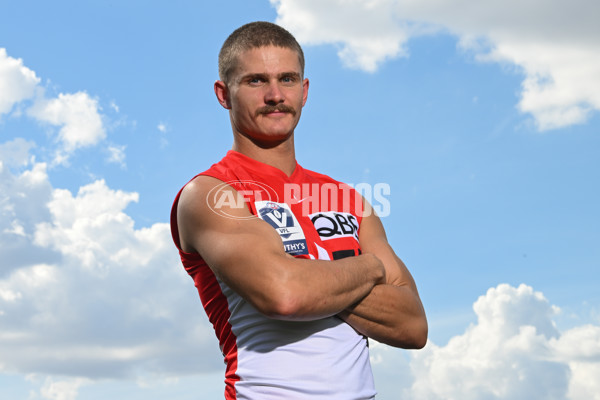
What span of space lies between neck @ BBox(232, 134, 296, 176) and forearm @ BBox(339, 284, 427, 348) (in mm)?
1240

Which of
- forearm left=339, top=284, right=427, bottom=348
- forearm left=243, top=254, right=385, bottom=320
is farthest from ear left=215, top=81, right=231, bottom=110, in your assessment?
forearm left=339, top=284, right=427, bottom=348

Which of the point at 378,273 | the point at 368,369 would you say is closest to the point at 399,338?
the point at 368,369

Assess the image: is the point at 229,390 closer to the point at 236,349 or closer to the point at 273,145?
the point at 236,349

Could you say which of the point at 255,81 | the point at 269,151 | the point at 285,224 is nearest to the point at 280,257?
the point at 285,224

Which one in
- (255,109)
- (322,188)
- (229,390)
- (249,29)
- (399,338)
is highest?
(249,29)

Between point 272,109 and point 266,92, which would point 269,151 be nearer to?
point 272,109

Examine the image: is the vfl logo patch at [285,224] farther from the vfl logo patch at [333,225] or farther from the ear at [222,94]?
the ear at [222,94]

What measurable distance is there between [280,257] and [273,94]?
4.45 feet

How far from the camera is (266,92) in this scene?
175 inches

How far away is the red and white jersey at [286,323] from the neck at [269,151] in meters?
0.06

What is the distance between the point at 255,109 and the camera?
446cm

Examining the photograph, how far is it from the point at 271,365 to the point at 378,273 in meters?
0.84

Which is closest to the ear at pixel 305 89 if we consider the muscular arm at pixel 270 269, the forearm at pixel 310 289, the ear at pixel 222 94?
the ear at pixel 222 94

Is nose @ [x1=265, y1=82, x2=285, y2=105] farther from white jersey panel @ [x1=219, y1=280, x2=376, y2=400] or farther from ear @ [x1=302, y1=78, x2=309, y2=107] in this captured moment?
white jersey panel @ [x1=219, y1=280, x2=376, y2=400]
